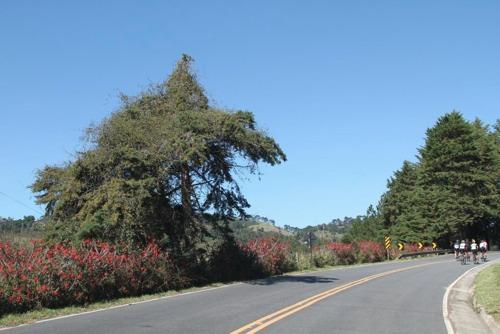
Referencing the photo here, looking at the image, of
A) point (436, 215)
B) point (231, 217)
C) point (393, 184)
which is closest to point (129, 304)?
point (231, 217)

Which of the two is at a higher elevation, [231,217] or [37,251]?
[231,217]

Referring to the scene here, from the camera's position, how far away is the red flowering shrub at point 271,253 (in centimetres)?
2778

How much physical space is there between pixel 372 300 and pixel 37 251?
9.73m

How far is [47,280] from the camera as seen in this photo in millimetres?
14438

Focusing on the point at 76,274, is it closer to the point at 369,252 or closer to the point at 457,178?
the point at 369,252

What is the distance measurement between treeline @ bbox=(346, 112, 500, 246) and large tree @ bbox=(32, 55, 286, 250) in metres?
49.8

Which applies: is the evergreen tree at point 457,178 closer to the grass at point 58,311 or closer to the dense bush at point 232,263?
the dense bush at point 232,263

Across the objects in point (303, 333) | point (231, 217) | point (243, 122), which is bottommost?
point (303, 333)

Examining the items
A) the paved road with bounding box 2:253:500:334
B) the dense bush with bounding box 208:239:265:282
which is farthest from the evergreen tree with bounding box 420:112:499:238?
the paved road with bounding box 2:253:500:334

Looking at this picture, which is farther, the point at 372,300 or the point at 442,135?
the point at 442,135

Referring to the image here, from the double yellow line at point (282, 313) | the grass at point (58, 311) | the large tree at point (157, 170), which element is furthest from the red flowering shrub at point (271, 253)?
the grass at point (58, 311)

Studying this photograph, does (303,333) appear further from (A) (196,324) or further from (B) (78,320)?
(B) (78,320)

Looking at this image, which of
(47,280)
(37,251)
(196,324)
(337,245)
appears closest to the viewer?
(196,324)

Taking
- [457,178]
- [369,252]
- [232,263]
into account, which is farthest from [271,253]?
[457,178]
